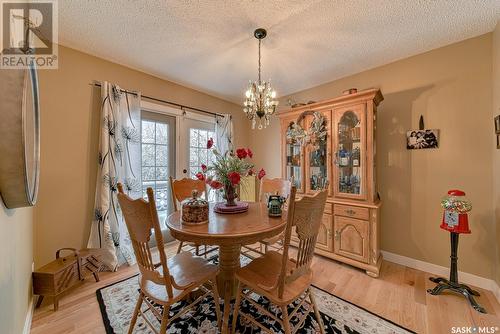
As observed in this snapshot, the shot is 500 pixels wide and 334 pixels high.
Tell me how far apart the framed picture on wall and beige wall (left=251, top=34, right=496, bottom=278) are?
0.17ft

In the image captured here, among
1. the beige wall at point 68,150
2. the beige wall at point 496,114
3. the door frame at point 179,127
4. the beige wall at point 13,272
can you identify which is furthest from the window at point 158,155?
the beige wall at point 496,114

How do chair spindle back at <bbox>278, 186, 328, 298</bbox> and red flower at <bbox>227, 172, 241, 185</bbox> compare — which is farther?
red flower at <bbox>227, 172, 241, 185</bbox>

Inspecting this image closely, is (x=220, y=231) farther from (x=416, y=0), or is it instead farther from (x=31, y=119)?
(x=416, y=0)

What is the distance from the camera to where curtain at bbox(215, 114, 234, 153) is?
3.58 meters

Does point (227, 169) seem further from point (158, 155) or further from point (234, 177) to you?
point (158, 155)

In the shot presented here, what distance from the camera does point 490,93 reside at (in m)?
1.95

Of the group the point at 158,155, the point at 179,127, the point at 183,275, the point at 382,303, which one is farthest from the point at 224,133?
the point at 382,303

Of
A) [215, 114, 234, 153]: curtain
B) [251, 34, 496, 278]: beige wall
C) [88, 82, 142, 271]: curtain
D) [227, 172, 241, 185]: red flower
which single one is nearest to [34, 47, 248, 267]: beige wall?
[88, 82, 142, 271]: curtain

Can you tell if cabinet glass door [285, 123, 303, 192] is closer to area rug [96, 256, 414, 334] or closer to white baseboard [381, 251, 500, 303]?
white baseboard [381, 251, 500, 303]

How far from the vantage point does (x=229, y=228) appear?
1382 millimetres

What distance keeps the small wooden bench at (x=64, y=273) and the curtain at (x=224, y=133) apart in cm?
223

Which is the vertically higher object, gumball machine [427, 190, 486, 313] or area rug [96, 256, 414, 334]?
gumball machine [427, 190, 486, 313]

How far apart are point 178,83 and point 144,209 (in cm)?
258

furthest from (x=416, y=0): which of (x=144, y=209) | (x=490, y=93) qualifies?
(x=144, y=209)
